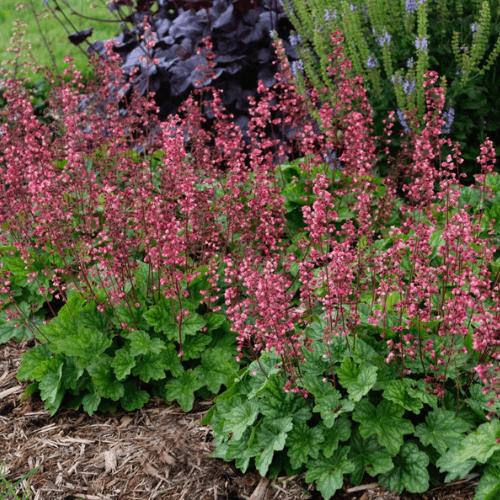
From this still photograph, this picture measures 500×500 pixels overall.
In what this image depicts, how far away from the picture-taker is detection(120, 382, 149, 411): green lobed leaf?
10.9 feet

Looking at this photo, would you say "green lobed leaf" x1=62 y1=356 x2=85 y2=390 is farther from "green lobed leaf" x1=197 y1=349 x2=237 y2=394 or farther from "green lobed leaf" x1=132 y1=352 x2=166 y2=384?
"green lobed leaf" x1=197 y1=349 x2=237 y2=394

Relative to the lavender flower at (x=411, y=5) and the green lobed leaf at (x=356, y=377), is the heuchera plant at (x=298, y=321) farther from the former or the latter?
the lavender flower at (x=411, y=5)

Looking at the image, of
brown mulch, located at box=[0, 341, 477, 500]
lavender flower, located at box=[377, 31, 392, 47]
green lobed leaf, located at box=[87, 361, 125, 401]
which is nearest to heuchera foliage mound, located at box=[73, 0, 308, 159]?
lavender flower, located at box=[377, 31, 392, 47]

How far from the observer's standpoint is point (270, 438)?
2.73 m

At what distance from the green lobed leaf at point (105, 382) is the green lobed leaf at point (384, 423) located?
1298 millimetres

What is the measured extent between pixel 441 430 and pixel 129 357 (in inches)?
63.3

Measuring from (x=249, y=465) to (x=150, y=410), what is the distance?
2.38 feet

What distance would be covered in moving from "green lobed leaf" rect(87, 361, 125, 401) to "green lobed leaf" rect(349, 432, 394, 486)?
126 centimetres

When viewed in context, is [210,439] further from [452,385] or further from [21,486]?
[452,385]

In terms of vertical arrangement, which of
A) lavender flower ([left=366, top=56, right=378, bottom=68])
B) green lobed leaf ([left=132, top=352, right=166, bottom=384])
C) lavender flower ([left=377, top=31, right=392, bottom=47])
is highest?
lavender flower ([left=377, top=31, right=392, bottom=47])

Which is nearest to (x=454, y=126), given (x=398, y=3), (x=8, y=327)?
(x=398, y=3)

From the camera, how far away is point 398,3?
4980mm

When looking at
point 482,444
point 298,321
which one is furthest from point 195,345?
point 482,444

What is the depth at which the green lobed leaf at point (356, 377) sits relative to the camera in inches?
103
